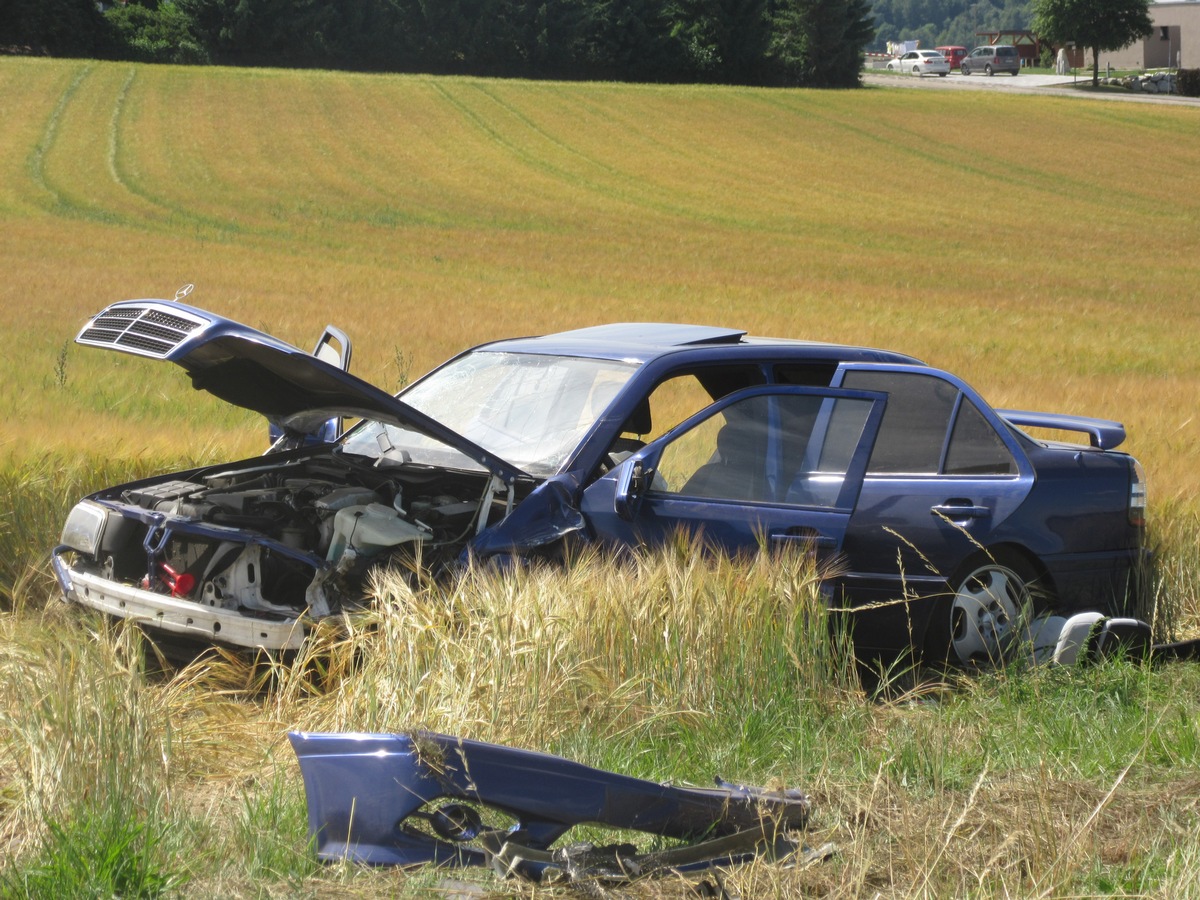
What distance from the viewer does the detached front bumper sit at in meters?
4.88

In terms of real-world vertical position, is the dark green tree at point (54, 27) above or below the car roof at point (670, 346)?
above

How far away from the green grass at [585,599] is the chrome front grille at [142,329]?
1047 mm

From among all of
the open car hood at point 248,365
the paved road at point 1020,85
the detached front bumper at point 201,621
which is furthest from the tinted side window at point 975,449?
the paved road at point 1020,85

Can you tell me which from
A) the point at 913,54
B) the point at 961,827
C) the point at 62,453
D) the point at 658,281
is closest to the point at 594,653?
the point at 961,827

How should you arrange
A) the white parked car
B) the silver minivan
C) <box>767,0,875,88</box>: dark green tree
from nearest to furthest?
<box>767,0,875,88</box>: dark green tree, the silver minivan, the white parked car

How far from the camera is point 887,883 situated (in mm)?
3580

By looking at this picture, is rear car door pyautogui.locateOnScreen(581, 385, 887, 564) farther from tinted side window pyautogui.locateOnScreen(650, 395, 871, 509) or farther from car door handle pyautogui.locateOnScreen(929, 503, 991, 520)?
car door handle pyautogui.locateOnScreen(929, 503, 991, 520)

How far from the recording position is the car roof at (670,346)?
6.00m

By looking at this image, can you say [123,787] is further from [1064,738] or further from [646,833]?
[1064,738]

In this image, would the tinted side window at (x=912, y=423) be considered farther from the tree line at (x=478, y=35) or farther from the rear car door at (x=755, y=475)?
the tree line at (x=478, y=35)

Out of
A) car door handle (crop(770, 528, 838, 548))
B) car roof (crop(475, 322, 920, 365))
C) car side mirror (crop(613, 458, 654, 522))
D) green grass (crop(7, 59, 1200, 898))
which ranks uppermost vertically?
car roof (crop(475, 322, 920, 365))

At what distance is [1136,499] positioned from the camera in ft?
21.0

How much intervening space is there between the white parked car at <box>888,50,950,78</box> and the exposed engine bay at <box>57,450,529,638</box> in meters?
106

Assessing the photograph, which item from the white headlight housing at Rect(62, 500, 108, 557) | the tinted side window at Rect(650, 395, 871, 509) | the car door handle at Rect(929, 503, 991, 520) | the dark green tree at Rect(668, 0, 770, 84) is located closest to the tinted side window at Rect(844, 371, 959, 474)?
the car door handle at Rect(929, 503, 991, 520)
